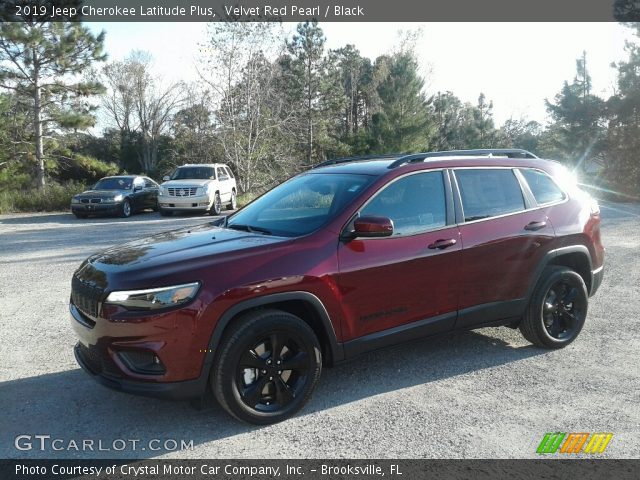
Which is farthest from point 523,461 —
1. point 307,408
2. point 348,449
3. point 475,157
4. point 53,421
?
point 53,421

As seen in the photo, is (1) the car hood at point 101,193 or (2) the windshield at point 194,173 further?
(2) the windshield at point 194,173

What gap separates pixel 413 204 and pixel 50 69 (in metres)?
25.3

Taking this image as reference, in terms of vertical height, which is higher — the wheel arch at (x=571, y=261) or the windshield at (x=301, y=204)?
the windshield at (x=301, y=204)

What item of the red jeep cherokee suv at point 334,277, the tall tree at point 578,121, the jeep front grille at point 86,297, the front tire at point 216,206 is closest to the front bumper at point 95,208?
the front tire at point 216,206

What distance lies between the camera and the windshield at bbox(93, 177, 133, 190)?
19.5 metres

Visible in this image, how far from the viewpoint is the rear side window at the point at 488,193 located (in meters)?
4.58

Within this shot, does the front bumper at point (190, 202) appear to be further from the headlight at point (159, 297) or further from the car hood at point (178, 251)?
the headlight at point (159, 297)

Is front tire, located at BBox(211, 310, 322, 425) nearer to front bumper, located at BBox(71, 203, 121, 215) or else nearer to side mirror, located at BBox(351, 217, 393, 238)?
side mirror, located at BBox(351, 217, 393, 238)

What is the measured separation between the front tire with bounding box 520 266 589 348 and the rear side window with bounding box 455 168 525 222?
2.40 feet

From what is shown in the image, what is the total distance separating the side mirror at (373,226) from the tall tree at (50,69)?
79.7 feet

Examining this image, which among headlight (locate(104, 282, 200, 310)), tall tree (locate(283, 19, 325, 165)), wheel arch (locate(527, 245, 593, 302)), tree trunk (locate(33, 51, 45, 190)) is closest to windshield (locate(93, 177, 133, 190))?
→ tree trunk (locate(33, 51, 45, 190))

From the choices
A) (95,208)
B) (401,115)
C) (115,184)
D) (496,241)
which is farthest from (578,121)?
(496,241)

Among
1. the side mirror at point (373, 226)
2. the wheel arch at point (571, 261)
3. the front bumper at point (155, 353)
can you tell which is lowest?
the front bumper at point (155, 353)

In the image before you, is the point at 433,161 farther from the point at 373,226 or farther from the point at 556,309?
the point at 556,309
